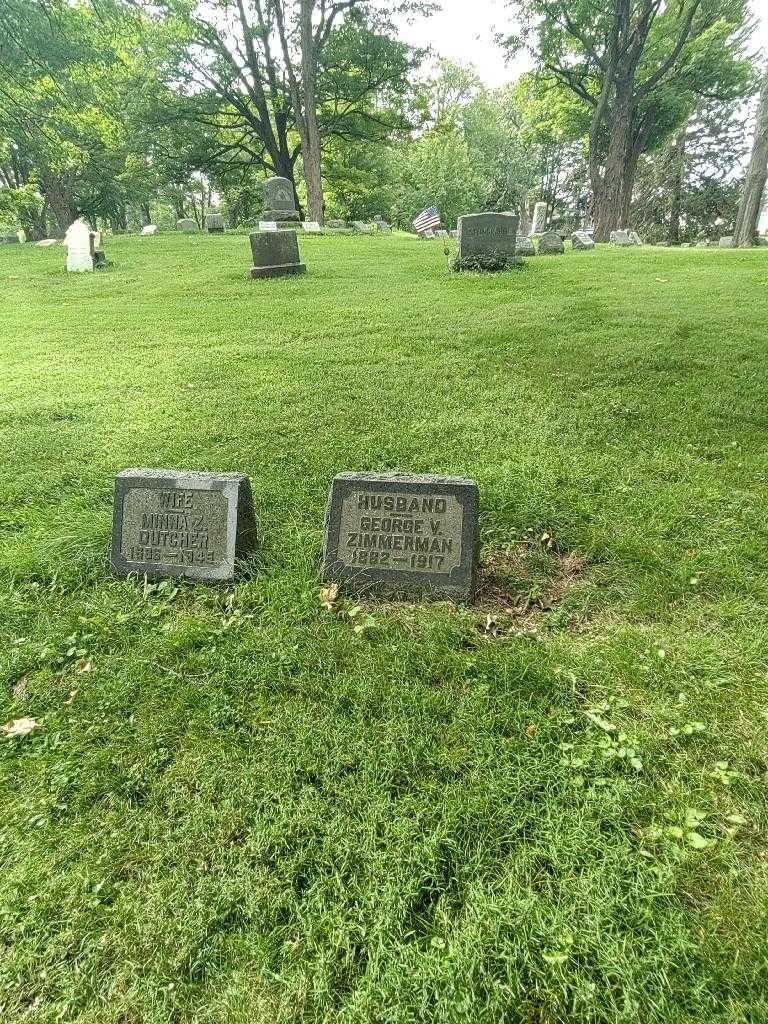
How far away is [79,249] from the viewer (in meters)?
13.6

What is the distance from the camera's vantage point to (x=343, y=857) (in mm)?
1773

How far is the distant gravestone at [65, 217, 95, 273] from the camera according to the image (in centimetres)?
1359

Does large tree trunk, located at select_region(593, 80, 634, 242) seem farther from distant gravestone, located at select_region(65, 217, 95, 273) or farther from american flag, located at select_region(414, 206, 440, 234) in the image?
distant gravestone, located at select_region(65, 217, 95, 273)

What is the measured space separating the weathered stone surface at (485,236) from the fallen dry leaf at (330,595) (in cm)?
1010

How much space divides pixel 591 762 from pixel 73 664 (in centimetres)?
238

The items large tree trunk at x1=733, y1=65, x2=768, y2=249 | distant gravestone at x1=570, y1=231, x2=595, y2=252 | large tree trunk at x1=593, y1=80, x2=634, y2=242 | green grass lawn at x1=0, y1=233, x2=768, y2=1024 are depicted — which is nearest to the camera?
green grass lawn at x1=0, y1=233, x2=768, y2=1024

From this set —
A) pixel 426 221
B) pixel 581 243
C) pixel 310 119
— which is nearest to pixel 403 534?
pixel 426 221

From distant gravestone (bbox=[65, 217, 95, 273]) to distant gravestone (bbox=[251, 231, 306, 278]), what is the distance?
5.39 m

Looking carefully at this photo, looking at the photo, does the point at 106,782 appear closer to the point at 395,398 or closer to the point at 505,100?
the point at 395,398

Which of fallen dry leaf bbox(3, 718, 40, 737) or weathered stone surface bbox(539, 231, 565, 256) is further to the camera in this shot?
weathered stone surface bbox(539, 231, 565, 256)

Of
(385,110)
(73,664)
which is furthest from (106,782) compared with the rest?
(385,110)

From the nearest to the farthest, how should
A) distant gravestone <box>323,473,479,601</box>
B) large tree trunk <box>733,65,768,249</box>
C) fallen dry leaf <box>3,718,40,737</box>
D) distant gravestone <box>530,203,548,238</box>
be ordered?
fallen dry leaf <box>3,718,40,737</box> < distant gravestone <box>323,473,479,601</box> < large tree trunk <box>733,65,768,249</box> < distant gravestone <box>530,203,548,238</box>

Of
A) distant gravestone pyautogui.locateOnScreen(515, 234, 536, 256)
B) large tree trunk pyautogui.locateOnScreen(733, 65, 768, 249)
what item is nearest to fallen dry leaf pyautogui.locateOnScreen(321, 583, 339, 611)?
distant gravestone pyautogui.locateOnScreen(515, 234, 536, 256)

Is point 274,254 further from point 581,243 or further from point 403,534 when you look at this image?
point 581,243
